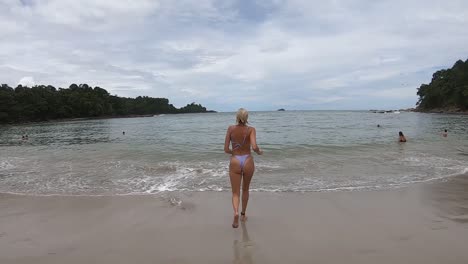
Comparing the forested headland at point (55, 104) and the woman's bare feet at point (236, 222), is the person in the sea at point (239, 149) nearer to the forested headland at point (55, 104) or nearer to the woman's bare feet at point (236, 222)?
the woman's bare feet at point (236, 222)

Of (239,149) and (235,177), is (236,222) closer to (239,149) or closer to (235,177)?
(235,177)

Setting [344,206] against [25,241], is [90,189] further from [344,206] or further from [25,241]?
[344,206]

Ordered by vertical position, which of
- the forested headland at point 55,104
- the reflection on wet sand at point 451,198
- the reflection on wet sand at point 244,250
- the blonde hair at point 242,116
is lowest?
the reflection on wet sand at point 244,250

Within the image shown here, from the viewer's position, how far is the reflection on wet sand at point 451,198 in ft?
19.8

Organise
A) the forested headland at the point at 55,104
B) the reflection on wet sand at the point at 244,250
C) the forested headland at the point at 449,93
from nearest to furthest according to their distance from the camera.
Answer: the reflection on wet sand at the point at 244,250, the forested headland at the point at 55,104, the forested headland at the point at 449,93

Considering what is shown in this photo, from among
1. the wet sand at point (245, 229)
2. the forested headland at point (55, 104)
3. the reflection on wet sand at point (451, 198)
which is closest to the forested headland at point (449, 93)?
the reflection on wet sand at point (451, 198)

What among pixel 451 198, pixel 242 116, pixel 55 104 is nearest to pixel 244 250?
pixel 242 116

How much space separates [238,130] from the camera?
5.58 metres

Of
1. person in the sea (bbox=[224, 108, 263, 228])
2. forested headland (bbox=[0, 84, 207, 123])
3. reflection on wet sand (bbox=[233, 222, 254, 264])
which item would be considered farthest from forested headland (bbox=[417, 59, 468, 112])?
forested headland (bbox=[0, 84, 207, 123])

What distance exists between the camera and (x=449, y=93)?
98.0 meters

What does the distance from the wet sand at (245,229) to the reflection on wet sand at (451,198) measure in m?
0.02

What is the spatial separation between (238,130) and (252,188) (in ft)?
10.9

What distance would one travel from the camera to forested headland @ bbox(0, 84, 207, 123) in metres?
83.2

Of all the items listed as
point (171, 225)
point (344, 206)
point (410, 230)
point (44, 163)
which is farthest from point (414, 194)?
point (44, 163)
